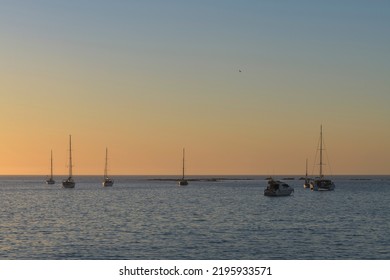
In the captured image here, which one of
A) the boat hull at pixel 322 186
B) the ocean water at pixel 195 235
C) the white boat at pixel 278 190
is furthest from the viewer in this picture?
the boat hull at pixel 322 186

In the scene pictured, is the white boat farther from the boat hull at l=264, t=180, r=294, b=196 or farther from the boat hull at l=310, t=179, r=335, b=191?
the boat hull at l=310, t=179, r=335, b=191

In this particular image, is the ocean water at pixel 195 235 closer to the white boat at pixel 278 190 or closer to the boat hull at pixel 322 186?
the white boat at pixel 278 190

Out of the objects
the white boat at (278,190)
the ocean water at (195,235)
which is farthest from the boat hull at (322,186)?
the ocean water at (195,235)

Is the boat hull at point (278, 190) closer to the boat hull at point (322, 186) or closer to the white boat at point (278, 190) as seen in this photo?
the white boat at point (278, 190)

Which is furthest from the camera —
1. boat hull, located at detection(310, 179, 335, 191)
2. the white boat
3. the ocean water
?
boat hull, located at detection(310, 179, 335, 191)

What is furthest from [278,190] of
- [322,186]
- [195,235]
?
[195,235]

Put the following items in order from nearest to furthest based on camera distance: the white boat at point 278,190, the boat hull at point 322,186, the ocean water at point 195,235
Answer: the ocean water at point 195,235 < the white boat at point 278,190 < the boat hull at point 322,186

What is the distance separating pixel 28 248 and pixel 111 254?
8144 millimetres

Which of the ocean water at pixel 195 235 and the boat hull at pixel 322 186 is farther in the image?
the boat hull at pixel 322 186

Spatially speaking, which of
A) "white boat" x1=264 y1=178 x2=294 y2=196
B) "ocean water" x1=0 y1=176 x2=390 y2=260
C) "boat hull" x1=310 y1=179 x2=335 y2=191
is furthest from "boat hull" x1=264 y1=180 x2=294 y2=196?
"ocean water" x1=0 y1=176 x2=390 y2=260

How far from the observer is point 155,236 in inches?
2243

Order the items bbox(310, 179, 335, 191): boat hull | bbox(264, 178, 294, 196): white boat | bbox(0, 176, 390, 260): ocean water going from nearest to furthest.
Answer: bbox(0, 176, 390, 260): ocean water, bbox(264, 178, 294, 196): white boat, bbox(310, 179, 335, 191): boat hull

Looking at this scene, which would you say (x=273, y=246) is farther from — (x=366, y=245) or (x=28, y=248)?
(x=28, y=248)
